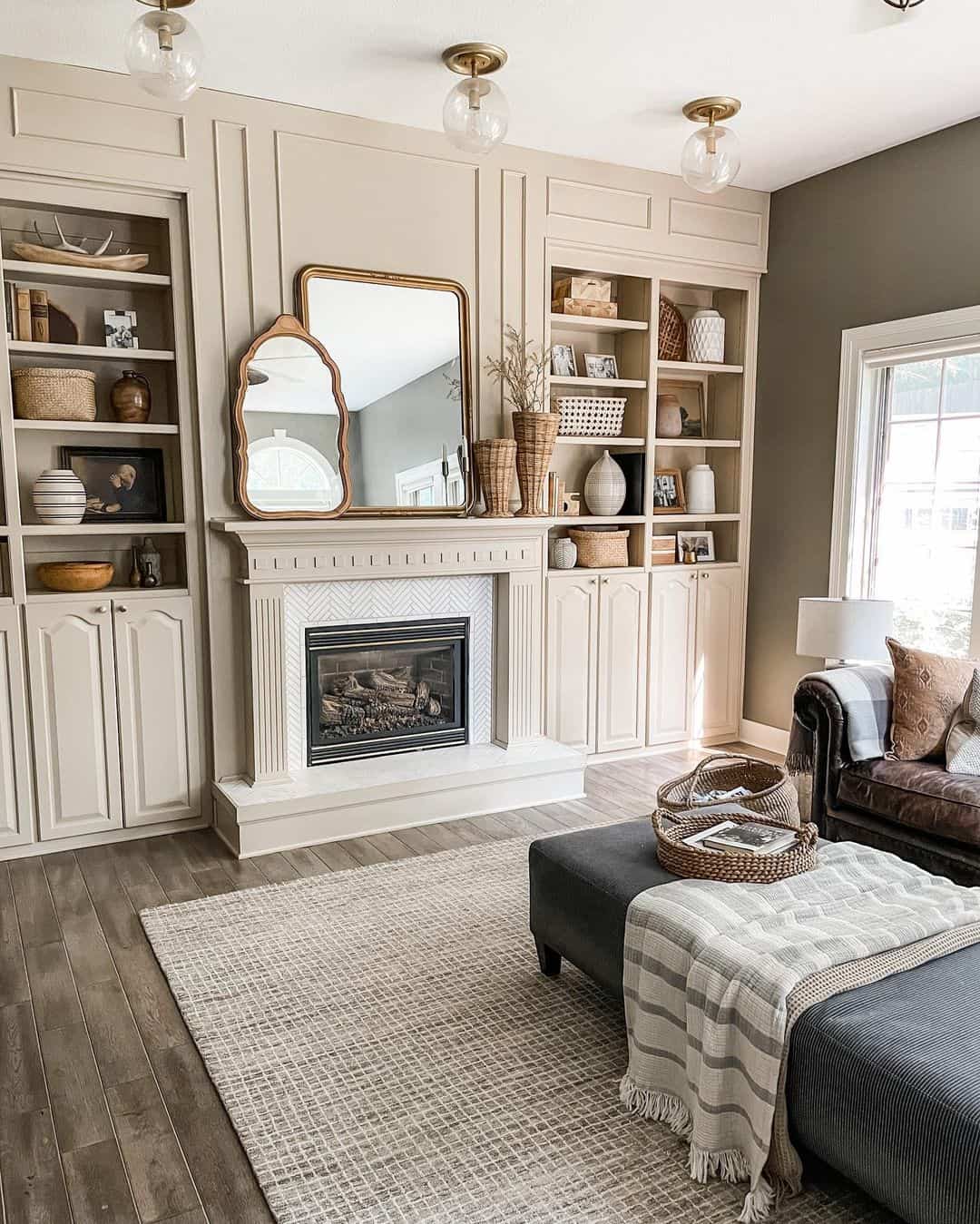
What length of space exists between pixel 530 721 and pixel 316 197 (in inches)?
97.6

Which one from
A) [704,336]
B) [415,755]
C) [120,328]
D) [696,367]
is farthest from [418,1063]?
[704,336]

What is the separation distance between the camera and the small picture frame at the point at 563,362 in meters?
4.69

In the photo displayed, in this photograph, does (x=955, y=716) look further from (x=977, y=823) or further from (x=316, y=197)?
(x=316, y=197)

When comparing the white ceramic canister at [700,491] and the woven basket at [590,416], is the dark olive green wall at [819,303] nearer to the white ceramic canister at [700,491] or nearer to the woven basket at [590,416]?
the white ceramic canister at [700,491]

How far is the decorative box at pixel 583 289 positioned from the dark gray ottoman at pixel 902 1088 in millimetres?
3527

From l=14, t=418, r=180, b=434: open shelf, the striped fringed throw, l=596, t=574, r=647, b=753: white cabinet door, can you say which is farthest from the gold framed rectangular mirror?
the striped fringed throw

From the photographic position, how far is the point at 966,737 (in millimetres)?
3328

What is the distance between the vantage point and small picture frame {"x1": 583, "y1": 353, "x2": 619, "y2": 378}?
4.84 m

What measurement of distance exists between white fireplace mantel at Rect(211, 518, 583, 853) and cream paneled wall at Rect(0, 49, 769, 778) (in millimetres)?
174

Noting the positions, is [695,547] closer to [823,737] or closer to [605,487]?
[605,487]

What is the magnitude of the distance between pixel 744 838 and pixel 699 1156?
2.48 ft

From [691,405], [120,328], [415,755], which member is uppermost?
A: [120,328]

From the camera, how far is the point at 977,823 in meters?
3.01

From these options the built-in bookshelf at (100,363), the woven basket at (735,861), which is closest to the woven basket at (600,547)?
the built-in bookshelf at (100,363)
